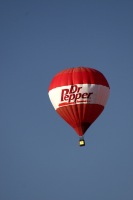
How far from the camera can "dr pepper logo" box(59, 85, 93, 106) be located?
74812 millimetres

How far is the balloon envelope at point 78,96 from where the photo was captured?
7481cm

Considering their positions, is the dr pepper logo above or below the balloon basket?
above

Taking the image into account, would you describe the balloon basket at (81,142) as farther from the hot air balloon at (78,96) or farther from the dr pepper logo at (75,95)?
the dr pepper logo at (75,95)

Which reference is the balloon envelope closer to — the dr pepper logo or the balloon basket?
the dr pepper logo

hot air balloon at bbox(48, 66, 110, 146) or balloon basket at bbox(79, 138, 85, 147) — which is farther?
hot air balloon at bbox(48, 66, 110, 146)

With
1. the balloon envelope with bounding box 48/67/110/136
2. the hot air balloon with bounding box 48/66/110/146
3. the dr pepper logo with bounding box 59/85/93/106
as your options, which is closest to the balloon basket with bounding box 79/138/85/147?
the hot air balloon with bounding box 48/66/110/146

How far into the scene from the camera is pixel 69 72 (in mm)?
75188

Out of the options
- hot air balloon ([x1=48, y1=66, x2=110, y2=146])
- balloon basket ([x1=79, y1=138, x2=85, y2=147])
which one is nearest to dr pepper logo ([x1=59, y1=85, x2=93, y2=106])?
hot air balloon ([x1=48, y1=66, x2=110, y2=146])

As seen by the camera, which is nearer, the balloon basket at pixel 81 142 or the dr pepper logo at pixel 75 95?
the balloon basket at pixel 81 142

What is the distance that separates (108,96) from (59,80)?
4497 mm

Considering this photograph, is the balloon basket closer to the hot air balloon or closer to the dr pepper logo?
the hot air balloon

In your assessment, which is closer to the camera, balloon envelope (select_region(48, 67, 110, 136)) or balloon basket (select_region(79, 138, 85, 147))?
balloon basket (select_region(79, 138, 85, 147))

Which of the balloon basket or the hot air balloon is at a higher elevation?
the hot air balloon

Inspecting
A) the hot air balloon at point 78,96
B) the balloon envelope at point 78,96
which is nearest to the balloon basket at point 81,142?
the hot air balloon at point 78,96
